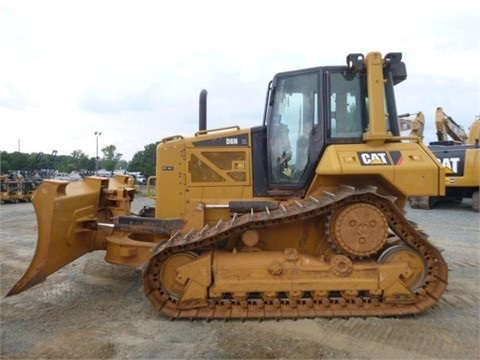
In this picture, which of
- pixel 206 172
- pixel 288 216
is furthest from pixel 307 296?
pixel 206 172

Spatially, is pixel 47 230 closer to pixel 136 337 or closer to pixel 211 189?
pixel 136 337

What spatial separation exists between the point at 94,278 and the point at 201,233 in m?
2.24

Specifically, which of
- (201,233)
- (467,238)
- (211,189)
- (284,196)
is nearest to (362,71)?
(284,196)

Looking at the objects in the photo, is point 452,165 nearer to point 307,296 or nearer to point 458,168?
point 458,168

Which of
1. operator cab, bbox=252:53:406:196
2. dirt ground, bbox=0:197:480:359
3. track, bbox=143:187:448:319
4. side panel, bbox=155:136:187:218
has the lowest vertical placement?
dirt ground, bbox=0:197:480:359

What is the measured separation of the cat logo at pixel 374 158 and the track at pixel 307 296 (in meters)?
0.35

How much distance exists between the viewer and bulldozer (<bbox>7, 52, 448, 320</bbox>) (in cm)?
441

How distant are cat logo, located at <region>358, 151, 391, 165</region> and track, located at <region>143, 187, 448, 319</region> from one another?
0.35 m

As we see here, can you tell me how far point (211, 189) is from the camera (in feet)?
17.4

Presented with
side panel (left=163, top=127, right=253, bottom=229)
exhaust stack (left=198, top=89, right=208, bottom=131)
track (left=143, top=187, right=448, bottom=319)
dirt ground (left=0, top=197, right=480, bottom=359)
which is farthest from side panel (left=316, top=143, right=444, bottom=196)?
exhaust stack (left=198, top=89, right=208, bottom=131)

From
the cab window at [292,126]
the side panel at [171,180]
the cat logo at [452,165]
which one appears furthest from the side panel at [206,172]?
Answer: the cat logo at [452,165]

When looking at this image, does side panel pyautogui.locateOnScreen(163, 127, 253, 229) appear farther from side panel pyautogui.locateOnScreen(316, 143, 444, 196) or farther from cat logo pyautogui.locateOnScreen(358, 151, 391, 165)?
cat logo pyautogui.locateOnScreen(358, 151, 391, 165)

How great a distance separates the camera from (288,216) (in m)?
4.37

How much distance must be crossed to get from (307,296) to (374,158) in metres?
1.72
